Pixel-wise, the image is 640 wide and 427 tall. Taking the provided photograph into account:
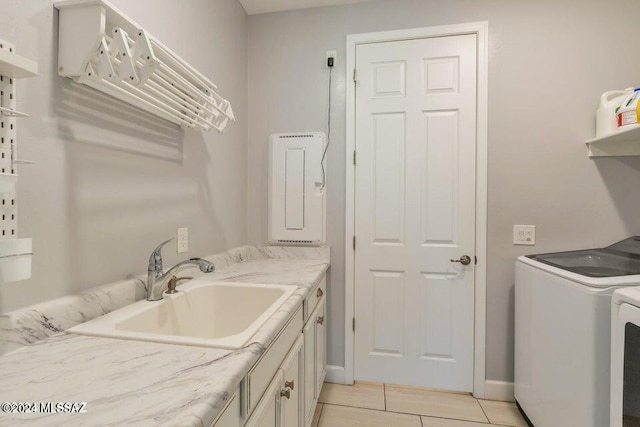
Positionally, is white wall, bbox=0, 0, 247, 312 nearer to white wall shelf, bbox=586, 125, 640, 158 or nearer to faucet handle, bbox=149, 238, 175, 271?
faucet handle, bbox=149, 238, 175, 271

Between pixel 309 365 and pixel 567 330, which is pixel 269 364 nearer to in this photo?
pixel 309 365

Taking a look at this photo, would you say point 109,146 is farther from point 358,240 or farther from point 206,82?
point 358,240

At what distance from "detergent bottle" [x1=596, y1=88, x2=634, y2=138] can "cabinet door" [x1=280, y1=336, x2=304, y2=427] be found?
2.01 metres

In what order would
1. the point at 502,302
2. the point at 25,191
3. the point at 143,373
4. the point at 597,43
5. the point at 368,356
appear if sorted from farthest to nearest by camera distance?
the point at 368,356 < the point at 502,302 < the point at 597,43 < the point at 25,191 < the point at 143,373

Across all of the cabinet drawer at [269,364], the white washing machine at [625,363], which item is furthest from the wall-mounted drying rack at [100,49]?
the white washing machine at [625,363]

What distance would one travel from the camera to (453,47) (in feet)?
6.48

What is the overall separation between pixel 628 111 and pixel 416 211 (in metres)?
1.17

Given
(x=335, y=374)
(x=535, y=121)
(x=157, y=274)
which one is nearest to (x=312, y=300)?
(x=157, y=274)

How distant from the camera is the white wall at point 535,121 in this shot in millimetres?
1817

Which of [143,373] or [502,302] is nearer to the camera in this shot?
[143,373]

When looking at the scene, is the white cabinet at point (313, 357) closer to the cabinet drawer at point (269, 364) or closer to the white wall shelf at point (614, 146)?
the cabinet drawer at point (269, 364)

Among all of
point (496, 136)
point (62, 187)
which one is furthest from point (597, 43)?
point (62, 187)

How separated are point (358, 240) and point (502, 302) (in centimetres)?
100

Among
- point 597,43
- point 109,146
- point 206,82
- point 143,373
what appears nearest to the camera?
point 143,373
